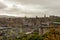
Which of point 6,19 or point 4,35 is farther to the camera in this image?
point 6,19

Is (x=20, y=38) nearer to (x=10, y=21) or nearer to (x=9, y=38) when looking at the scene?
(x=9, y=38)

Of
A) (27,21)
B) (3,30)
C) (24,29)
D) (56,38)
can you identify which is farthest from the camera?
(27,21)

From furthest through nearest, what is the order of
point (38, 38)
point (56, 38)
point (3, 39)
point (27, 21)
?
point (27, 21) < point (3, 39) < point (38, 38) < point (56, 38)

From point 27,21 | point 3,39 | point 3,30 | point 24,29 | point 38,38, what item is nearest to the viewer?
point 38,38

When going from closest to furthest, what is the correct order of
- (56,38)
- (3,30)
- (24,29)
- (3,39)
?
(56,38), (3,39), (3,30), (24,29)

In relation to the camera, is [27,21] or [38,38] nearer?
[38,38]

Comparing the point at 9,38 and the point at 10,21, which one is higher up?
the point at 10,21

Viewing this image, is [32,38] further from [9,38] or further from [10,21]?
[10,21]

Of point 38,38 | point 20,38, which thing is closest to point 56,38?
point 38,38

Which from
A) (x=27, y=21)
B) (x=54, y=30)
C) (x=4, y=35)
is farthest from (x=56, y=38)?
(x=27, y=21)
